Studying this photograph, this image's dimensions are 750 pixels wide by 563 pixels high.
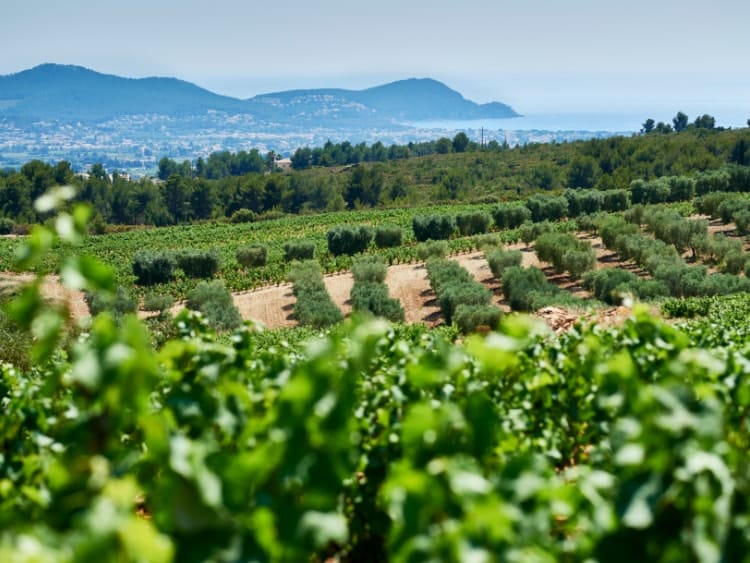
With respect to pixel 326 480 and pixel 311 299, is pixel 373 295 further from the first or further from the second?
pixel 326 480

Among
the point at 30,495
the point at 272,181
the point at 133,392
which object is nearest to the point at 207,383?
the point at 30,495

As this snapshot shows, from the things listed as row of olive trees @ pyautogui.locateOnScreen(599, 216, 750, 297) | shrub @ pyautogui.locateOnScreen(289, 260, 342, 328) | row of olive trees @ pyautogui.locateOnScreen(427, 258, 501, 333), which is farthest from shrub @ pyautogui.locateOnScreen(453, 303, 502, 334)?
row of olive trees @ pyautogui.locateOnScreen(599, 216, 750, 297)

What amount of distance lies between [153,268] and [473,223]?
27733mm

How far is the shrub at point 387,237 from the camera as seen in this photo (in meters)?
57.1

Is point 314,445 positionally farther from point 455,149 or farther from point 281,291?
point 455,149

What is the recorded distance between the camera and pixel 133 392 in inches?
85.6

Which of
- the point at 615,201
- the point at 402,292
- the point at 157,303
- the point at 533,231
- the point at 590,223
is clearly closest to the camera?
the point at 402,292

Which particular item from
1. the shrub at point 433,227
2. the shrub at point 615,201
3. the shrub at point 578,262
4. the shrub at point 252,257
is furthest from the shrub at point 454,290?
the shrub at point 615,201

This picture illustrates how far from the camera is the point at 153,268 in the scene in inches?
1938

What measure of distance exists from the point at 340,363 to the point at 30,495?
1.97 metres

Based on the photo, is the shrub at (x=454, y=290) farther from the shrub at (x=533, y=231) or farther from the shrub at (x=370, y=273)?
the shrub at (x=533, y=231)

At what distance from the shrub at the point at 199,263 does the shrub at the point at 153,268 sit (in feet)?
3.00

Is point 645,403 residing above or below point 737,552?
above

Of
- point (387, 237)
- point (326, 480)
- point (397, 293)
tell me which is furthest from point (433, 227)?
point (326, 480)
